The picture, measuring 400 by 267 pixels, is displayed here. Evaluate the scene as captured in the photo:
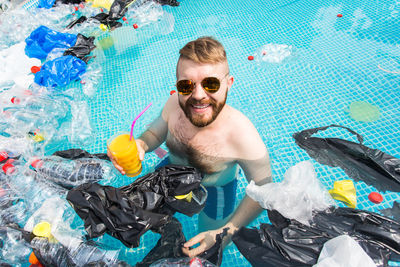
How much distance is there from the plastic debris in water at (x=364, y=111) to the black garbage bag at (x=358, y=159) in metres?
1.32

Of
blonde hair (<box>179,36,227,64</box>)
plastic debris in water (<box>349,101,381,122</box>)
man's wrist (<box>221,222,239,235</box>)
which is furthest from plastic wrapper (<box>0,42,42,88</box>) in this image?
plastic debris in water (<box>349,101,381,122</box>)

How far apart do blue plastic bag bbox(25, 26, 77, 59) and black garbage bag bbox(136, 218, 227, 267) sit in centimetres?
402

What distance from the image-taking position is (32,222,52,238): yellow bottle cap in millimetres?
1639

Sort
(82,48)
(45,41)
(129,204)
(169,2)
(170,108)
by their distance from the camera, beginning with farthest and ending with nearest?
(169,2)
(45,41)
(82,48)
(170,108)
(129,204)

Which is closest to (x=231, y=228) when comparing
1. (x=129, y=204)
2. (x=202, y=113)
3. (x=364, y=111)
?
(x=129, y=204)

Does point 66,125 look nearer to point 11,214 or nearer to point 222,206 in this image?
point 11,214

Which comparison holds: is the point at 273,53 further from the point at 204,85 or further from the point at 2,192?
the point at 2,192

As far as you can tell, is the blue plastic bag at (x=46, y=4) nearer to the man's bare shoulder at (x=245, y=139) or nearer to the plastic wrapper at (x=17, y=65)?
the plastic wrapper at (x=17, y=65)

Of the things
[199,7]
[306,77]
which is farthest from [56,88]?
[306,77]

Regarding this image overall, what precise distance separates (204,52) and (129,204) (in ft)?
3.50

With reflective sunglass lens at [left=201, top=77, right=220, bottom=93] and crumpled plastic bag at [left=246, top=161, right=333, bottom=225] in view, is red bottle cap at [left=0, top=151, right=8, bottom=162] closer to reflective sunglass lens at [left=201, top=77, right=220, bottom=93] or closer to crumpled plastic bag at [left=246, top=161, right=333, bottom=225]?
reflective sunglass lens at [left=201, top=77, right=220, bottom=93]

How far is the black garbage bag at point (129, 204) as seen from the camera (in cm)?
147

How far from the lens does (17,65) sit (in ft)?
14.2

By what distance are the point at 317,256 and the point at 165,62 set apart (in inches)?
146
